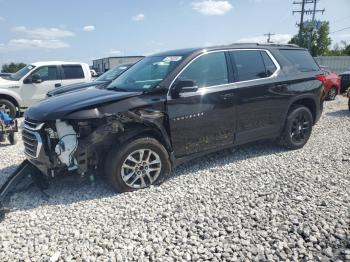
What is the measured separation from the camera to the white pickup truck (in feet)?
32.7

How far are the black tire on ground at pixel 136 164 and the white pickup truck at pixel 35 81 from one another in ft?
24.0

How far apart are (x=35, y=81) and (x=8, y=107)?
1266 millimetres

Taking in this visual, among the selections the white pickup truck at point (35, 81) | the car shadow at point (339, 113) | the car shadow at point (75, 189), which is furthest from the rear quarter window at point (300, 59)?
the white pickup truck at point (35, 81)

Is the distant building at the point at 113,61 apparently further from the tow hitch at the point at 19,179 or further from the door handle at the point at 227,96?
the tow hitch at the point at 19,179

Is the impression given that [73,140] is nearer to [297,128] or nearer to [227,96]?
[227,96]

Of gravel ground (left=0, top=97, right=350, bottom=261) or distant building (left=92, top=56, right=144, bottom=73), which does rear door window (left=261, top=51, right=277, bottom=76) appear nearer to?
gravel ground (left=0, top=97, right=350, bottom=261)

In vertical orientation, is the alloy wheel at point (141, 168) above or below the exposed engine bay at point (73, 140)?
below

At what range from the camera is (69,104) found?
3.94 meters

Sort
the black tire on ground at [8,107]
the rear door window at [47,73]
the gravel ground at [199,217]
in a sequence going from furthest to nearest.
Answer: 1. the rear door window at [47,73]
2. the black tire on ground at [8,107]
3. the gravel ground at [199,217]

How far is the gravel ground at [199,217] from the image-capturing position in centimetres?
295

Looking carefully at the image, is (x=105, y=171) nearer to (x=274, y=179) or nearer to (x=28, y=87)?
(x=274, y=179)

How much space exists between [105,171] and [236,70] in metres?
2.51

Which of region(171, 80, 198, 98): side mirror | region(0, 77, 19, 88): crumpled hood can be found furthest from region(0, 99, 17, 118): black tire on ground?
region(171, 80, 198, 98): side mirror

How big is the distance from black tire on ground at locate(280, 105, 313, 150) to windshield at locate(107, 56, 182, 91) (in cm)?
245
